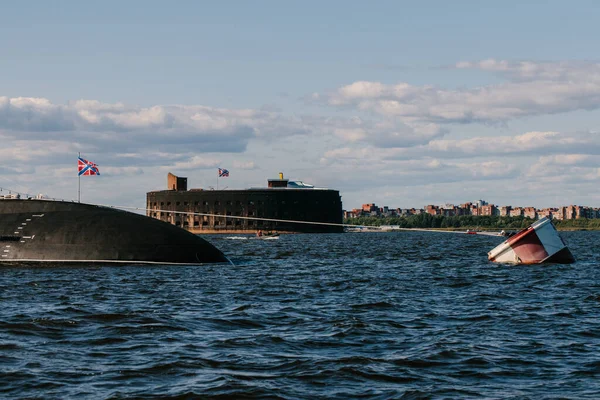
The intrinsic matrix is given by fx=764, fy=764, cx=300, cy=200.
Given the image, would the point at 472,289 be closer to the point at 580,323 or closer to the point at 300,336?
the point at 580,323

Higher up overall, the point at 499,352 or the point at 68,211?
the point at 68,211

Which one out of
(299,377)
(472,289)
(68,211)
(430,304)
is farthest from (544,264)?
(299,377)

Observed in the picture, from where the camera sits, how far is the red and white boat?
158 ft

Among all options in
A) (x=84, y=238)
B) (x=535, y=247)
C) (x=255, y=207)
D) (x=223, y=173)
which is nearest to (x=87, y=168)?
(x=84, y=238)

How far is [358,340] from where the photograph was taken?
19.4m

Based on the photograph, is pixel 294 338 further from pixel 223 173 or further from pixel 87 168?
pixel 223 173

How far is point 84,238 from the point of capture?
40.6 m

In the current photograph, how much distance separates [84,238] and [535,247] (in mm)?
27563

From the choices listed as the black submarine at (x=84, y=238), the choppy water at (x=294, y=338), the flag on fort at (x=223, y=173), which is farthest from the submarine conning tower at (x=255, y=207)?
the choppy water at (x=294, y=338)

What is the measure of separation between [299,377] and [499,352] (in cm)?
530

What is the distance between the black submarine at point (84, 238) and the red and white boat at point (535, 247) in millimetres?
19553

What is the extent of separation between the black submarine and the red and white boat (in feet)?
64.1

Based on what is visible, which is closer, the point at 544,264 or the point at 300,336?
the point at 300,336

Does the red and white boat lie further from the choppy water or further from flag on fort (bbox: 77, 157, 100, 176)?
flag on fort (bbox: 77, 157, 100, 176)
